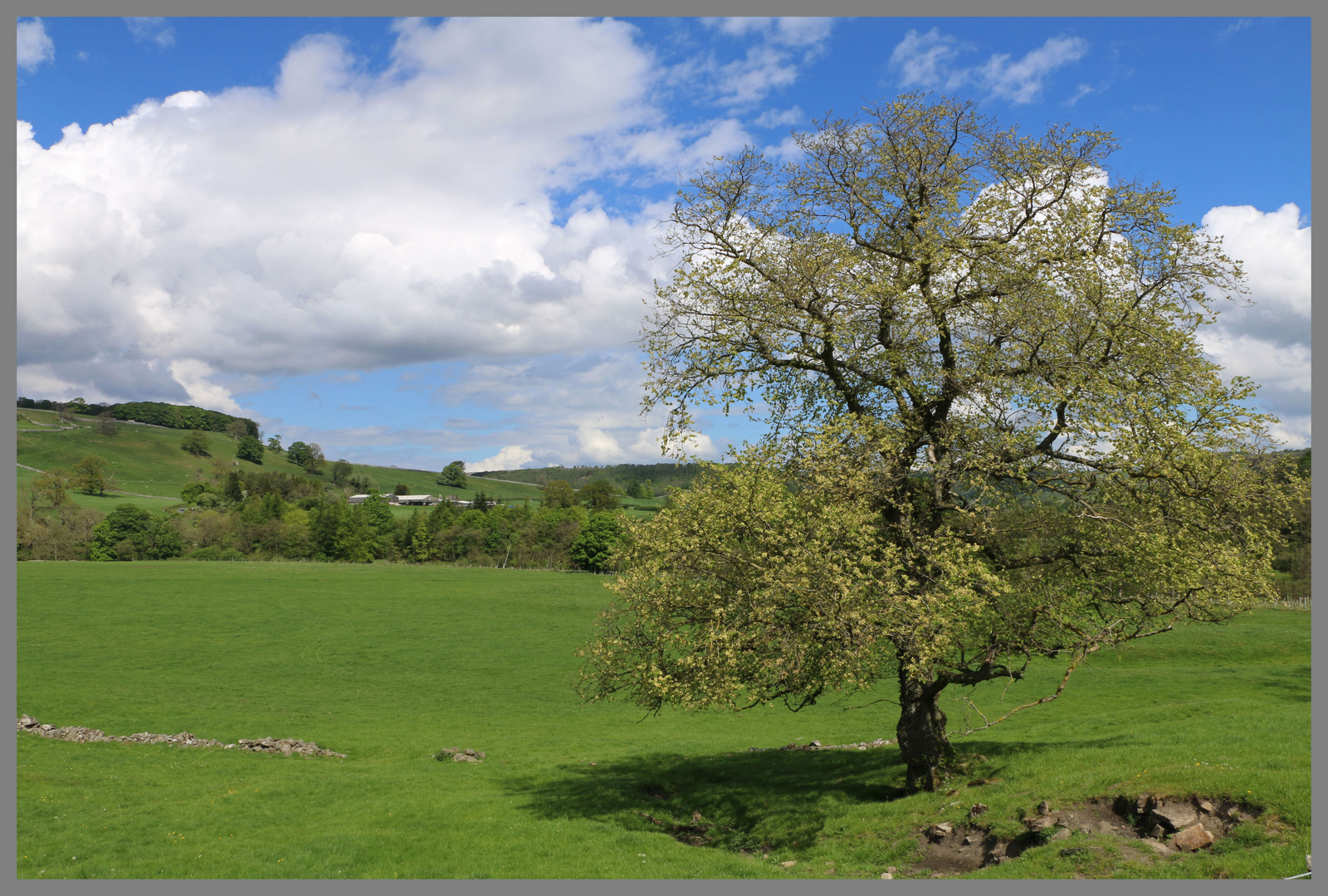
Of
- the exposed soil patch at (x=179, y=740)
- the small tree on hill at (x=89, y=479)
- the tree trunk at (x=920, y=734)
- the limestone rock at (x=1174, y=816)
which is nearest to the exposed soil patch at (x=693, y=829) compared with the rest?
the tree trunk at (x=920, y=734)

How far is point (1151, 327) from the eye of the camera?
17344 millimetres

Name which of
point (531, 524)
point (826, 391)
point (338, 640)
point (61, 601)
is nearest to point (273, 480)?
point (531, 524)

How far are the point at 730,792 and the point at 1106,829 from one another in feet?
36.1

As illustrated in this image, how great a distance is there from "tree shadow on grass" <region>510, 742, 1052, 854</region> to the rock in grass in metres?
6.42

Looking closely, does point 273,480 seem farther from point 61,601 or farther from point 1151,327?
point 1151,327

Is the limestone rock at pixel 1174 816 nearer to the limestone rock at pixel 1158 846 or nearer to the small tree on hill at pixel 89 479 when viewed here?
the limestone rock at pixel 1158 846

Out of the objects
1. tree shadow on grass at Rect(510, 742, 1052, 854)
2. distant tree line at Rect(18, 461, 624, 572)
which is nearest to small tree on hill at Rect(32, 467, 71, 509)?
distant tree line at Rect(18, 461, 624, 572)

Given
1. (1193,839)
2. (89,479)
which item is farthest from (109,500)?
(1193,839)

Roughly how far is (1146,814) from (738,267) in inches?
608

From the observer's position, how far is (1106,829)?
49.5ft

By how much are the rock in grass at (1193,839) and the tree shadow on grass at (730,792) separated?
6.42 m

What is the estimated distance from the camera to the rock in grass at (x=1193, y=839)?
1370cm

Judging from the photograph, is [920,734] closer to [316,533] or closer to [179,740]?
[179,740]

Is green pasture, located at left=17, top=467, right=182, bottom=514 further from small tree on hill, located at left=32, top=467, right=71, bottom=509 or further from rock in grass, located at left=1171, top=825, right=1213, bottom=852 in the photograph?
rock in grass, located at left=1171, top=825, right=1213, bottom=852
